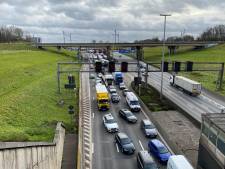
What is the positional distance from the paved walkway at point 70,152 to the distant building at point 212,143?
39.0ft

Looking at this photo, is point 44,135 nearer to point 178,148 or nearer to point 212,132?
point 178,148

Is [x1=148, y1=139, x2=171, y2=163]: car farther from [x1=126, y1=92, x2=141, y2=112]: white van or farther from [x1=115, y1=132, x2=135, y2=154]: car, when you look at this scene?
[x1=126, y1=92, x2=141, y2=112]: white van

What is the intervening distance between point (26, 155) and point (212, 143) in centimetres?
1411

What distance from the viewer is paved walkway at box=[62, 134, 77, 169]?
27.6 meters

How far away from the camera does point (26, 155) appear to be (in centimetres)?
1577

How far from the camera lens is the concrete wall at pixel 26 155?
1314cm

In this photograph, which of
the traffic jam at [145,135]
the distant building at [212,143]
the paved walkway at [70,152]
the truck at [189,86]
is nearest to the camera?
the distant building at [212,143]

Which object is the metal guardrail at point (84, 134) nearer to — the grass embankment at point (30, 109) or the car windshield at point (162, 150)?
the grass embankment at point (30, 109)

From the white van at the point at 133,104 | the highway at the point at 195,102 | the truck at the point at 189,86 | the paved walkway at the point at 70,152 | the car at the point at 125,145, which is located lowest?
the paved walkway at the point at 70,152

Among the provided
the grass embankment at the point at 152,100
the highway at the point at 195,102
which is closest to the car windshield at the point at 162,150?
the highway at the point at 195,102

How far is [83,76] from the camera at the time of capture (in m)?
78.3

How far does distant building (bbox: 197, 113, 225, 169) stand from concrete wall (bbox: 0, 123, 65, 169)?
40.9ft

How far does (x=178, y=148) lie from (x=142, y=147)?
4.04m

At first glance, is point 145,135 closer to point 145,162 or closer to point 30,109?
point 145,162
